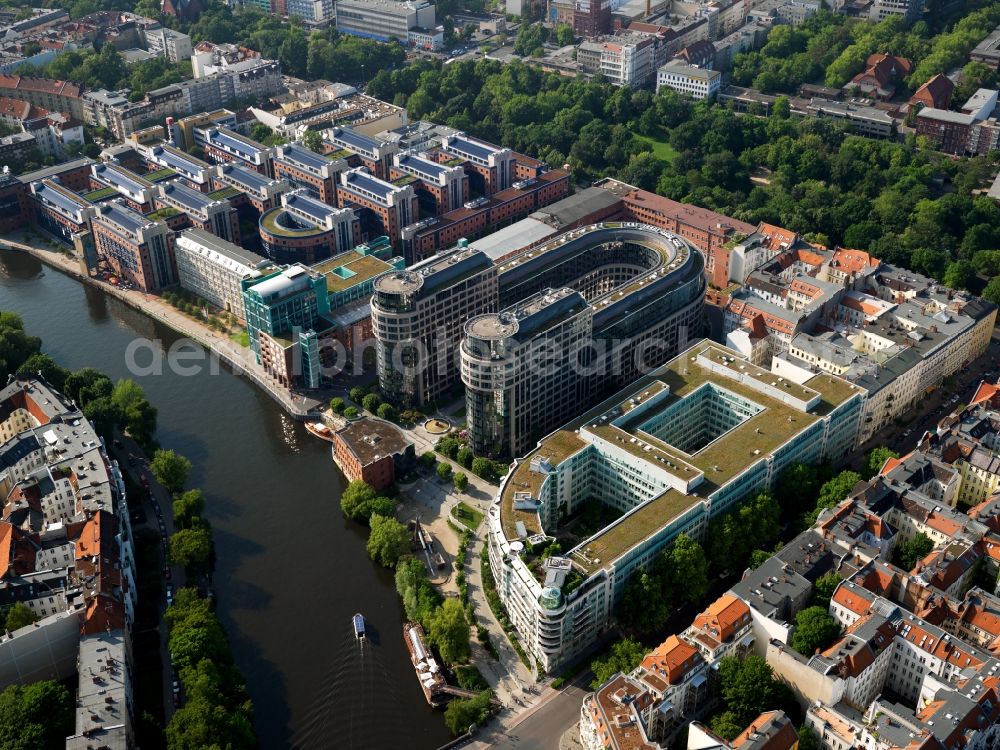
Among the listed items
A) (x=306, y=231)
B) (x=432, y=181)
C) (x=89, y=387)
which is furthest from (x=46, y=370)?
(x=432, y=181)

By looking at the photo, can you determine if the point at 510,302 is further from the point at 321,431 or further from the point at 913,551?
the point at 913,551

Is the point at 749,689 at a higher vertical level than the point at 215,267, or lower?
Answer: lower

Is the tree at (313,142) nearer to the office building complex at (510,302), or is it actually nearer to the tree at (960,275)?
the office building complex at (510,302)

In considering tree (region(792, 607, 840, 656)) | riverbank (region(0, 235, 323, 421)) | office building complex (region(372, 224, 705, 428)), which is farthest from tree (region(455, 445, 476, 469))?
tree (region(792, 607, 840, 656))

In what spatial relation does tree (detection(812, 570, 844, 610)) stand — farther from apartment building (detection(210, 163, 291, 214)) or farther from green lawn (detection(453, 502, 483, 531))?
apartment building (detection(210, 163, 291, 214))

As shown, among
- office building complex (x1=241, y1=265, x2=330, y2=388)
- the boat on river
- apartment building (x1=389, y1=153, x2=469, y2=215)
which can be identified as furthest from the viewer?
apartment building (x1=389, y1=153, x2=469, y2=215)

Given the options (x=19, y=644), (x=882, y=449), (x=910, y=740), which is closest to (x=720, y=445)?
(x=882, y=449)

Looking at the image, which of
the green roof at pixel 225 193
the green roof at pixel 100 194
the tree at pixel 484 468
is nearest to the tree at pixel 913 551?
the tree at pixel 484 468
